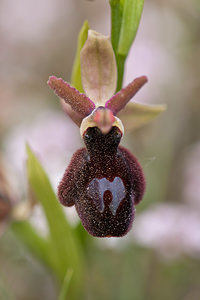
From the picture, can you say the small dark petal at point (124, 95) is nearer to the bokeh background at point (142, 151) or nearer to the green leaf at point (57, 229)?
the bokeh background at point (142, 151)

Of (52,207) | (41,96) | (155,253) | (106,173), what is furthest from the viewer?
(41,96)

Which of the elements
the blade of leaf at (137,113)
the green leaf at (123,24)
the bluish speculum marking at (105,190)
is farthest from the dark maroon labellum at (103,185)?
the green leaf at (123,24)

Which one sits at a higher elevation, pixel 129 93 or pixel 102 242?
pixel 102 242

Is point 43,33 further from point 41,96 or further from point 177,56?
point 177,56

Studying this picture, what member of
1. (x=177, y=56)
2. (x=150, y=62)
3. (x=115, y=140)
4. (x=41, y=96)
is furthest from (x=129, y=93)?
(x=41, y=96)

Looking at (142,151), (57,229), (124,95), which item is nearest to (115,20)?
(124,95)

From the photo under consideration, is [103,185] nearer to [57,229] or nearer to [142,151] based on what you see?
[57,229]

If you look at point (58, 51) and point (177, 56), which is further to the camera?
point (58, 51)
